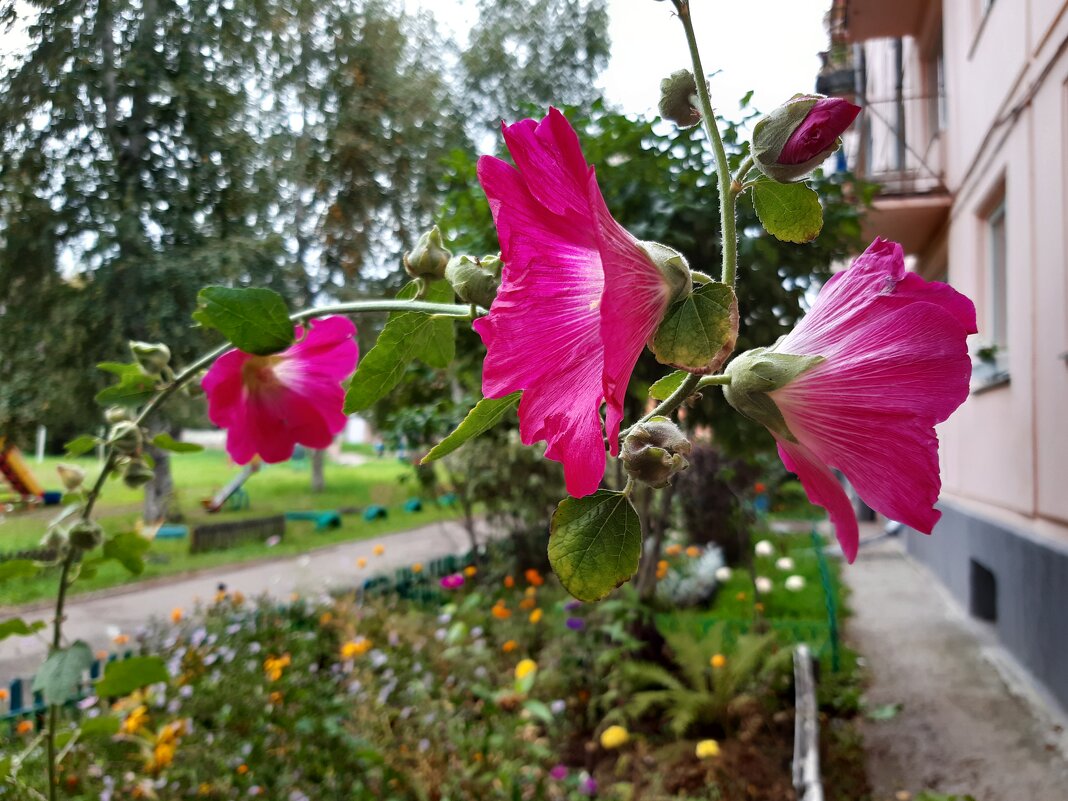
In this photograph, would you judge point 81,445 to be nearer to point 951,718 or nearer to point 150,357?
point 150,357

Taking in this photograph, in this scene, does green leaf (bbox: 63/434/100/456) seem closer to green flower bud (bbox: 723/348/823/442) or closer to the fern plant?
green flower bud (bbox: 723/348/823/442)

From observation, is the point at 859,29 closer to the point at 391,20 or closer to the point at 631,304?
the point at 391,20

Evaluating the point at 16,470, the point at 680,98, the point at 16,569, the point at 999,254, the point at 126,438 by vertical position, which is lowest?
the point at 16,470

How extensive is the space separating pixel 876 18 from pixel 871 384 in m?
4.46

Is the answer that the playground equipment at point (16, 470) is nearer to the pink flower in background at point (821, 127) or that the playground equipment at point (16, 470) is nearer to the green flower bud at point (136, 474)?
the green flower bud at point (136, 474)

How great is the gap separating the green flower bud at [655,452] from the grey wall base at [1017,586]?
233 centimetres

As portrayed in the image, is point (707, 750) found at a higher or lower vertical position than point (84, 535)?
lower

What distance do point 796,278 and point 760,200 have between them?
1912mm

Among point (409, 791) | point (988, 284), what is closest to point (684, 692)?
point (409, 791)

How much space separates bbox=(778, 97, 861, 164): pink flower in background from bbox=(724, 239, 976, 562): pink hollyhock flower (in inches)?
1.2

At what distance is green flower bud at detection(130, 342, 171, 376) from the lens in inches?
18.4

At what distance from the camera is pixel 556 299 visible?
19 cm

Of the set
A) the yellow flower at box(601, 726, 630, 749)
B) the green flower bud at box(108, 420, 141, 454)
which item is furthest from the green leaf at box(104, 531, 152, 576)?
the yellow flower at box(601, 726, 630, 749)

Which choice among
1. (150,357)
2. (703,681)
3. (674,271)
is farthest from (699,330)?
(703,681)
